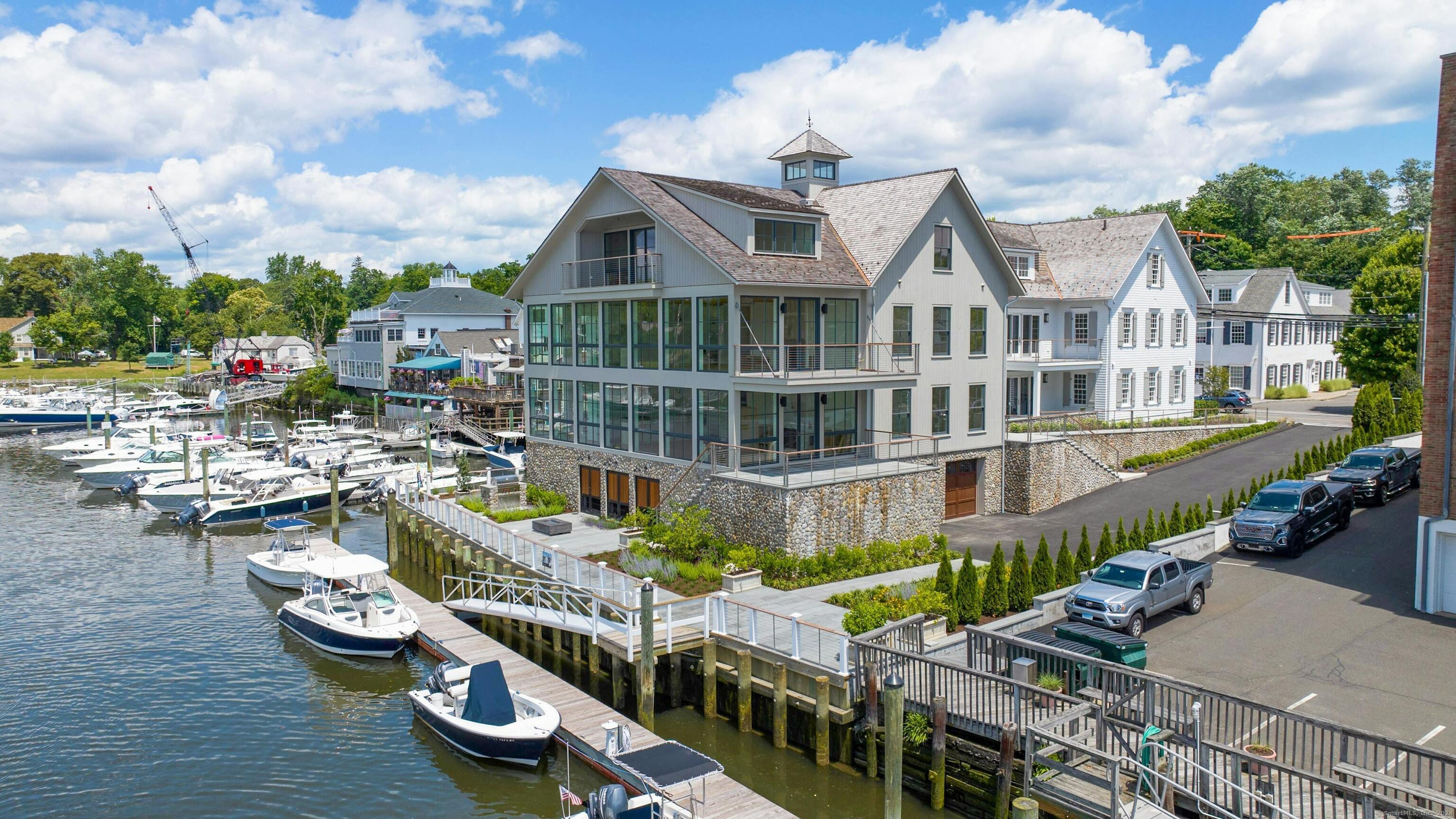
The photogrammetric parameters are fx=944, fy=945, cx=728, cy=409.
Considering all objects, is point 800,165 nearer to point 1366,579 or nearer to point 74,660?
point 1366,579

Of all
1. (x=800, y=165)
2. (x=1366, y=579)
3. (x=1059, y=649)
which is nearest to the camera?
(x=1059, y=649)

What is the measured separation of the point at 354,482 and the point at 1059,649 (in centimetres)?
4264

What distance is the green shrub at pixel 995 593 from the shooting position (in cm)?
2247

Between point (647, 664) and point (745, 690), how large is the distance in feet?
7.26

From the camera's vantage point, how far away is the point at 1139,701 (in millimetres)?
15805

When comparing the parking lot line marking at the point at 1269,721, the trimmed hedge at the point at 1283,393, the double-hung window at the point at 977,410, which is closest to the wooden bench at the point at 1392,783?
the parking lot line marking at the point at 1269,721

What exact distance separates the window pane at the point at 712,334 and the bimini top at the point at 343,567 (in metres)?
11.7

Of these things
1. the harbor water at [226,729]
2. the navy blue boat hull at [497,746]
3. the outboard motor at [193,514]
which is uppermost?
the outboard motor at [193,514]

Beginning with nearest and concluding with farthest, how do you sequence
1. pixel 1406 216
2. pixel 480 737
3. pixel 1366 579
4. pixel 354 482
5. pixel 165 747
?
pixel 480 737, pixel 165 747, pixel 1366 579, pixel 354 482, pixel 1406 216

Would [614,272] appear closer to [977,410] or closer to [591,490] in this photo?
[591,490]

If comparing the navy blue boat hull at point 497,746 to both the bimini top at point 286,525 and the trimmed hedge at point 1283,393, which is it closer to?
the bimini top at point 286,525

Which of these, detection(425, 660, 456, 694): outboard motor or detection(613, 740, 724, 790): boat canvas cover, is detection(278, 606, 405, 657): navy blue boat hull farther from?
detection(613, 740, 724, 790): boat canvas cover

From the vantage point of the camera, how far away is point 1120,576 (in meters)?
22.0

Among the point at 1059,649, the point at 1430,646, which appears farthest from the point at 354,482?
the point at 1430,646
